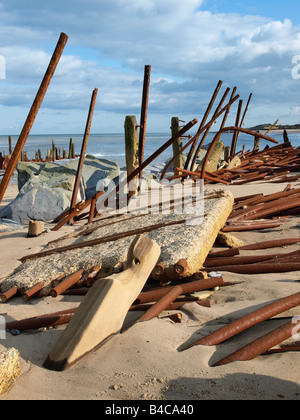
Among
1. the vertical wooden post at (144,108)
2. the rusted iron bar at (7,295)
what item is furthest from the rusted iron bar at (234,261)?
the vertical wooden post at (144,108)

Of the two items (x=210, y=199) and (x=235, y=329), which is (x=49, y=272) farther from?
(x=210, y=199)

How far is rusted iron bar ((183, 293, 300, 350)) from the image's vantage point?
2.25 meters

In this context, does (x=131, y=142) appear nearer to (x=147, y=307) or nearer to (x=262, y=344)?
(x=147, y=307)

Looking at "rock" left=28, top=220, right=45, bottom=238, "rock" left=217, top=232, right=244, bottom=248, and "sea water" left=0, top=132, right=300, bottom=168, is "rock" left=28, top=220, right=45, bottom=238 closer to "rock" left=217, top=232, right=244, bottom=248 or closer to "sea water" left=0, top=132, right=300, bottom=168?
"rock" left=217, top=232, right=244, bottom=248

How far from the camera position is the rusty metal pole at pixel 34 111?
131 inches

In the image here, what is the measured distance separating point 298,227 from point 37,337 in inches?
144

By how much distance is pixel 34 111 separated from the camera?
3518 mm

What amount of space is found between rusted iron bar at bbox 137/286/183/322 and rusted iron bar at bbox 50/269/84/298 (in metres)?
0.87

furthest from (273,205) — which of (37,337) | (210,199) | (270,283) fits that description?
(37,337)

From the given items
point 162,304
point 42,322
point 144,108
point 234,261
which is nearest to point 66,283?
point 42,322

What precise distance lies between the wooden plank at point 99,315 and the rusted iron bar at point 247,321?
447 mm

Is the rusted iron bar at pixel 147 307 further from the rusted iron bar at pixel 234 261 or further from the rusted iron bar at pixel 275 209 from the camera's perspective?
the rusted iron bar at pixel 275 209

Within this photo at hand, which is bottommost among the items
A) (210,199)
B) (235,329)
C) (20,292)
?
(20,292)
